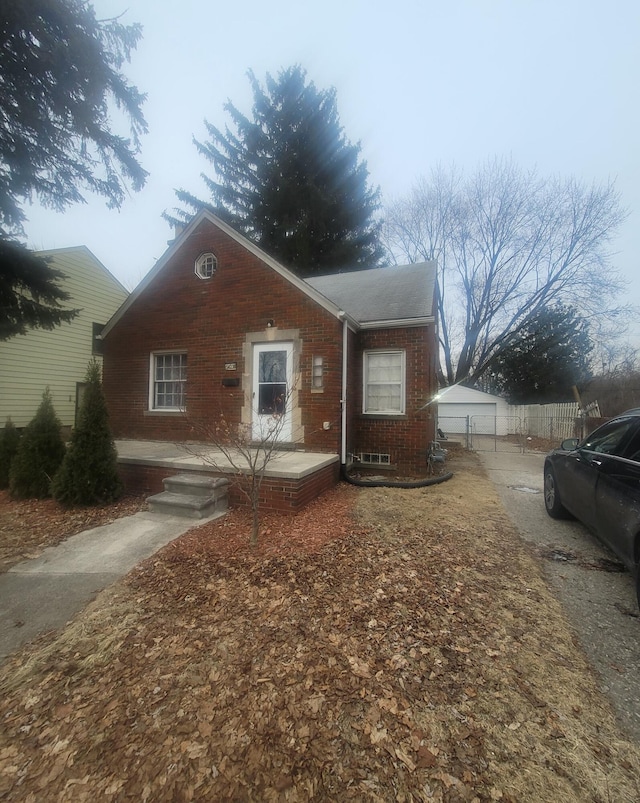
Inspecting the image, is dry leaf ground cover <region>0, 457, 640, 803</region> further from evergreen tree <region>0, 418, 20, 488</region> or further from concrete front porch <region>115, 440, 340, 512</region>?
evergreen tree <region>0, 418, 20, 488</region>

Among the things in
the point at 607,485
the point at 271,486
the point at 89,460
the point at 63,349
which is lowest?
the point at 271,486

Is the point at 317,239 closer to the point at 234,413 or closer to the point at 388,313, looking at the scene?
the point at 388,313

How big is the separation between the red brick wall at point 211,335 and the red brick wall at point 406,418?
45.8 inches

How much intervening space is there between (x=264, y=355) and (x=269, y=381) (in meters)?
0.60

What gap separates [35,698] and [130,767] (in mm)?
866

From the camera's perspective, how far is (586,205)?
20.6 meters

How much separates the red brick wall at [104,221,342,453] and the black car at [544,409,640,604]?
393cm

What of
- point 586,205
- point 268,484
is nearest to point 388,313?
point 268,484

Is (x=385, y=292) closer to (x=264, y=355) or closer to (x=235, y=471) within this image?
(x=264, y=355)

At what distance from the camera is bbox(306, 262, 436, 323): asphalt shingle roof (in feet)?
27.4

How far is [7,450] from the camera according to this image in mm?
7180

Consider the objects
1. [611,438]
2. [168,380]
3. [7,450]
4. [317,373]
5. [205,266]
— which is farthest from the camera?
[168,380]

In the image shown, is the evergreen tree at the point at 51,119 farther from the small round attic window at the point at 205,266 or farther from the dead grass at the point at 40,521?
the dead grass at the point at 40,521

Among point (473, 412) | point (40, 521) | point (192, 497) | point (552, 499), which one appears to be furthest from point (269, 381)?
point (473, 412)
